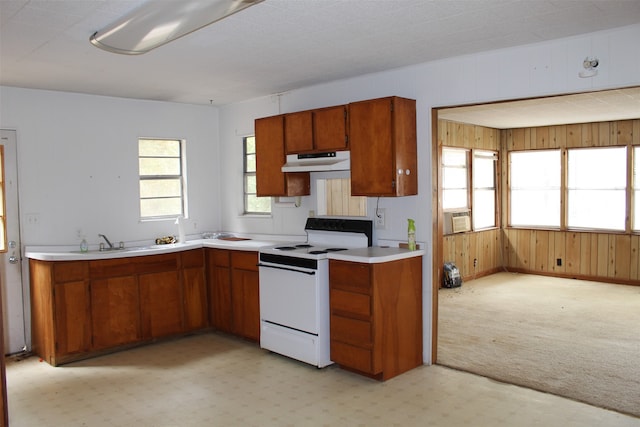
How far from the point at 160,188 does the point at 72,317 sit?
173 cm

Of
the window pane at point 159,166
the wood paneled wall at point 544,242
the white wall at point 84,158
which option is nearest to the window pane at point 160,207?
the white wall at point 84,158

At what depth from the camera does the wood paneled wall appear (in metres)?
7.32

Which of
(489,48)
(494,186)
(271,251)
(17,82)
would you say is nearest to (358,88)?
(489,48)

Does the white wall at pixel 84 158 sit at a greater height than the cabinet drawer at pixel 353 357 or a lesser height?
greater

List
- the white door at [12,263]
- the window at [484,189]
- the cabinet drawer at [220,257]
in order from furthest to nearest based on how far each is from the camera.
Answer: the window at [484,189] → the cabinet drawer at [220,257] → the white door at [12,263]

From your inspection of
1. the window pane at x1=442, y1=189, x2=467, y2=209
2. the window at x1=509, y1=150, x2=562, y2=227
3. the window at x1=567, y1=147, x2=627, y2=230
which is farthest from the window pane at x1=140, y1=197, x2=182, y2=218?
the window at x1=567, y1=147, x2=627, y2=230

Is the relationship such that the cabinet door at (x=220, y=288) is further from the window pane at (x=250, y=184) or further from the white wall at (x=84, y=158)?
the window pane at (x=250, y=184)

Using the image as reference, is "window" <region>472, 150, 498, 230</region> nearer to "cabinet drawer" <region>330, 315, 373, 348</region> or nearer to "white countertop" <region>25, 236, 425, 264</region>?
"white countertop" <region>25, 236, 425, 264</region>

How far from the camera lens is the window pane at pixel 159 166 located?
5480 mm

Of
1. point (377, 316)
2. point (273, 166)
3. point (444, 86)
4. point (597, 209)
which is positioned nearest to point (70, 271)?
point (273, 166)

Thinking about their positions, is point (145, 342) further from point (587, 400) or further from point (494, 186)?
point (494, 186)

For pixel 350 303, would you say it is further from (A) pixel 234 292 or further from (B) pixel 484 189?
(B) pixel 484 189

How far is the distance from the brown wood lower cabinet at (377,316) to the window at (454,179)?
11.6 feet

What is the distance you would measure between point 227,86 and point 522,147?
18.0 feet
